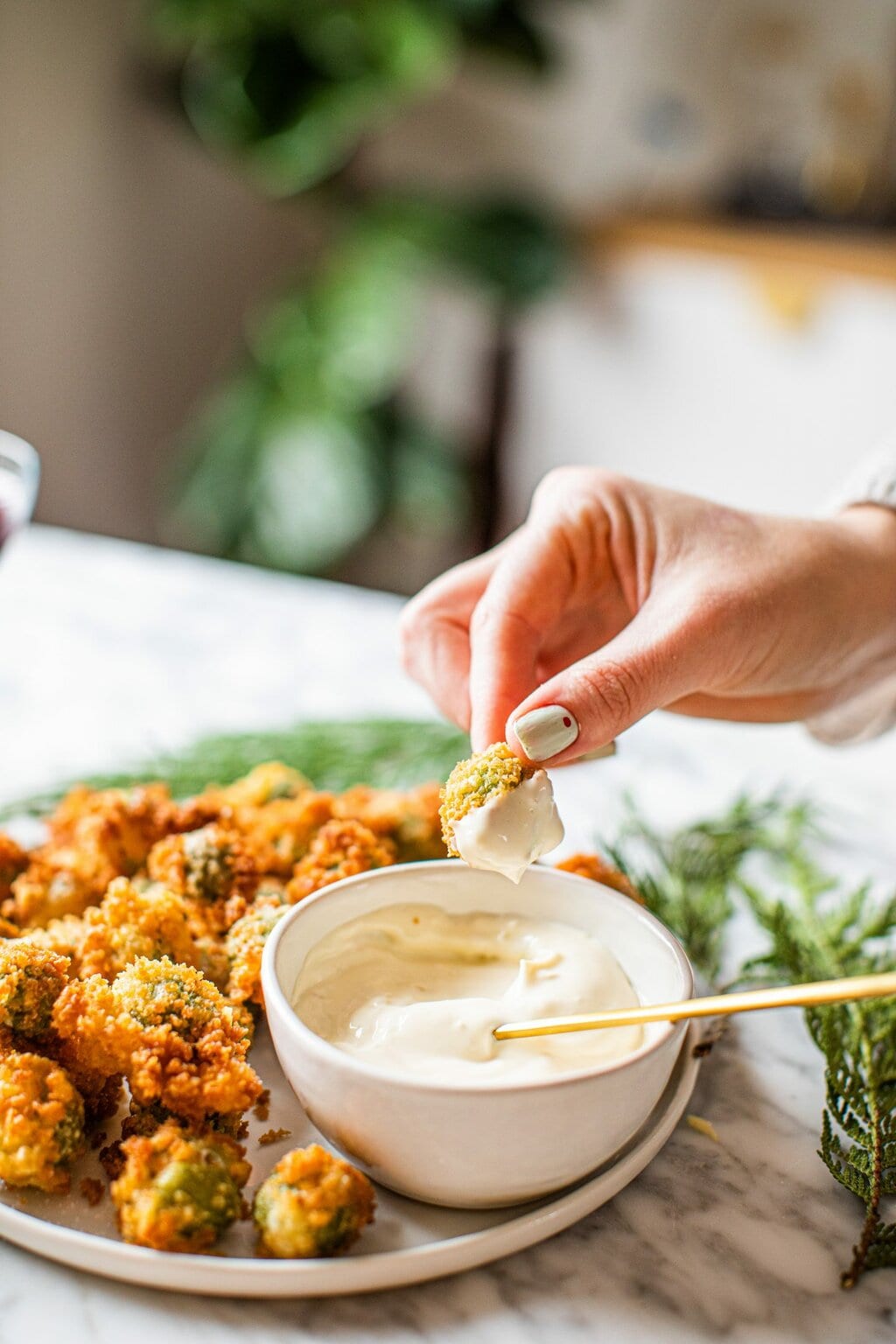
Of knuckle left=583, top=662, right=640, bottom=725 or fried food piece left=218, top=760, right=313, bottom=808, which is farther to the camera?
fried food piece left=218, top=760, right=313, bottom=808

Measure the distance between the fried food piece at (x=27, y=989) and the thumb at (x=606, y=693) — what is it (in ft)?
0.96

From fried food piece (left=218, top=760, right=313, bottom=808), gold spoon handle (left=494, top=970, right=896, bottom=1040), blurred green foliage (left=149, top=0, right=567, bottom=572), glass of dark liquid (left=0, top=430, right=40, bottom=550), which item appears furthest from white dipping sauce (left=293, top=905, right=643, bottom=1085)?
blurred green foliage (left=149, top=0, right=567, bottom=572)

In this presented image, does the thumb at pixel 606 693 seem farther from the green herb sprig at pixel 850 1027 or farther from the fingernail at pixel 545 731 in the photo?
the green herb sprig at pixel 850 1027

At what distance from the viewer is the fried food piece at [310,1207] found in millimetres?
619

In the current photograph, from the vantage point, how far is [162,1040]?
2.19 feet

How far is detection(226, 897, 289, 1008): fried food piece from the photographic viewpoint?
0.77 metres

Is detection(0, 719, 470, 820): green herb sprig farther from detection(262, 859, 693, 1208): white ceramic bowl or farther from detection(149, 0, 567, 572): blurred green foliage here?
detection(149, 0, 567, 572): blurred green foliage

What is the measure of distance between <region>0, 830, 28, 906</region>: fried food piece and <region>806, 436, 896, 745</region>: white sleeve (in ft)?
2.35

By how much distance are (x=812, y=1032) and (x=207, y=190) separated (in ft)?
9.60

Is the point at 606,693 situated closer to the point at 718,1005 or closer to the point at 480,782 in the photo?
the point at 480,782

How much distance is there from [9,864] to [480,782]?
1.18ft

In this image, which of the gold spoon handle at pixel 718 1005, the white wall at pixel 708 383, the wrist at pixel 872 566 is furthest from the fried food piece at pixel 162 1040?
the white wall at pixel 708 383

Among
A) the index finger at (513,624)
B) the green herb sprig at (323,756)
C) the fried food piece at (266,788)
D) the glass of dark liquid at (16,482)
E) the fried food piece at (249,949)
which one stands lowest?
the green herb sprig at (323,756)

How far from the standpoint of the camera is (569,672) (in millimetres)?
Result: 795
